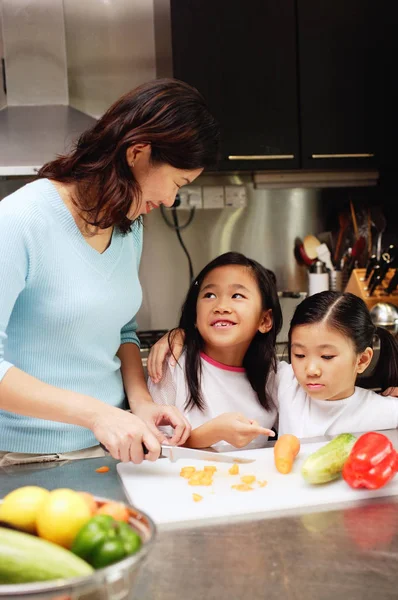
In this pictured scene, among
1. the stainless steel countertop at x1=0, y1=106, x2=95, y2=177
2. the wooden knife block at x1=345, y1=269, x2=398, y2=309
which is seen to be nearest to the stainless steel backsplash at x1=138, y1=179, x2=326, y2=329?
the wooden knife block at x1=345, y1=269, x2=398, y2=309

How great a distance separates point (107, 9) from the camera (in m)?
3.00

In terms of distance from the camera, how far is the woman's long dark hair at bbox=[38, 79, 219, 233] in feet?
4.00

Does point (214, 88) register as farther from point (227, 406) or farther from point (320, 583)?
point (320, 583)

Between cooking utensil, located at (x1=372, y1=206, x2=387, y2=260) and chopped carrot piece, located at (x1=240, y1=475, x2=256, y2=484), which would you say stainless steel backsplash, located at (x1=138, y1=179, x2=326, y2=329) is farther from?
chopped carrot piece, located at (x1=240, y1=475, x2=256, y2=484)

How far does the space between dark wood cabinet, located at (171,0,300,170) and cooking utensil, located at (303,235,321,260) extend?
40cm

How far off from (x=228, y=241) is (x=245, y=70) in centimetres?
70

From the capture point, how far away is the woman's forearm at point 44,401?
3.62 feet

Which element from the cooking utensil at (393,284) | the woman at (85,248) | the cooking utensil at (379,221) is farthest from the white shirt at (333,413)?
the cooking utensil at (379,221)

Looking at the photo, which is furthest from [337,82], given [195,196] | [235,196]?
[195,196]

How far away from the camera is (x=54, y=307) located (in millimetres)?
1243

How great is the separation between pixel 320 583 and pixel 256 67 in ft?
7.81

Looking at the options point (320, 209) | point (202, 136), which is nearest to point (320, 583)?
point (202, 136)

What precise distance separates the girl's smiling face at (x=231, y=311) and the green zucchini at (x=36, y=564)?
0.98 meters

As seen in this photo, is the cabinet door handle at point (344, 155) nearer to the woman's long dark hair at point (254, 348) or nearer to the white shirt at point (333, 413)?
the woman's long dark hair at point (254, 348)
